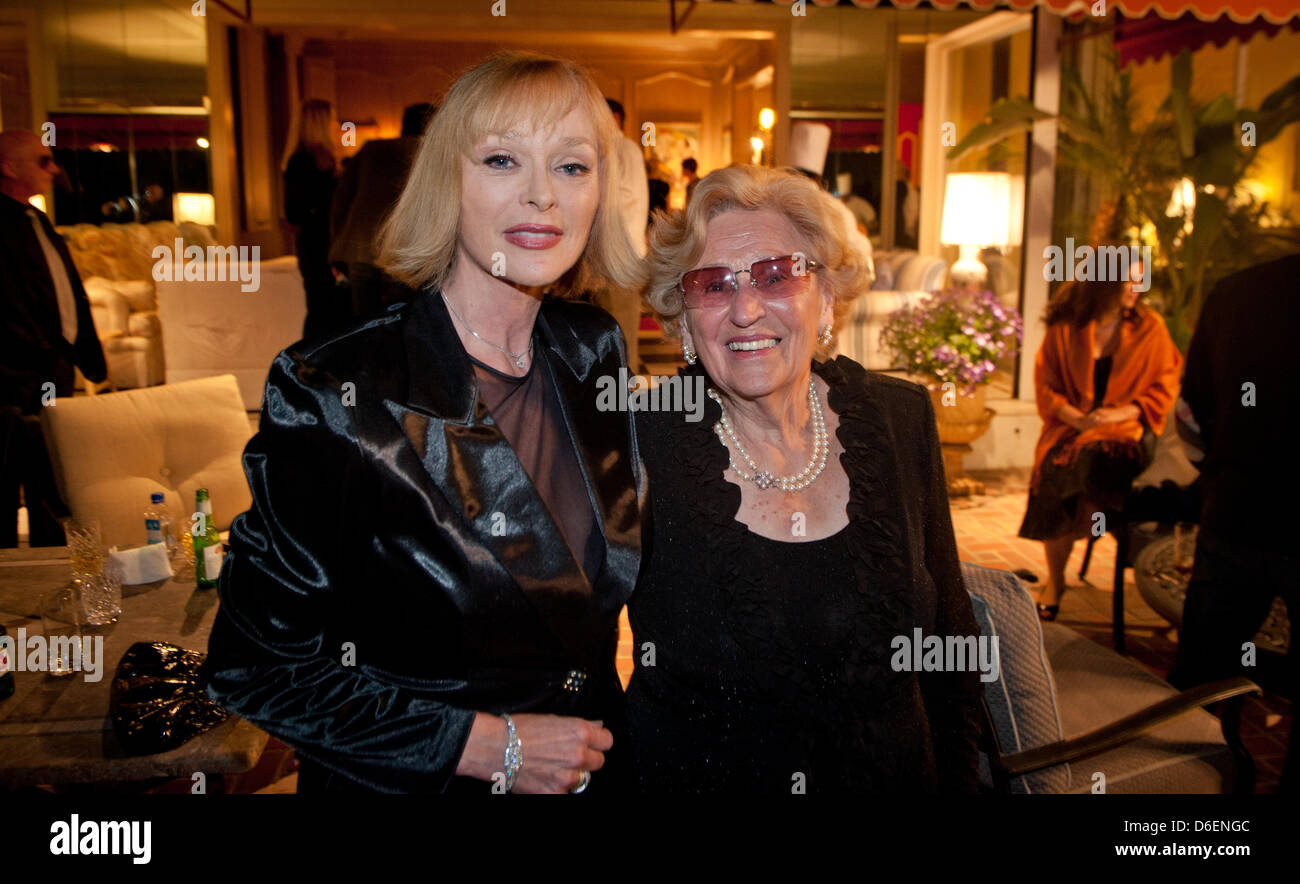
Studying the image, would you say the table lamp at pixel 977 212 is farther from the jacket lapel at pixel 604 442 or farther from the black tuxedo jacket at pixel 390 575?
the black tuxedo jacket at pixel 390 575

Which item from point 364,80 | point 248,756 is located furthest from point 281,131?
point 248,756

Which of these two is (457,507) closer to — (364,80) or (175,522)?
(175,522)

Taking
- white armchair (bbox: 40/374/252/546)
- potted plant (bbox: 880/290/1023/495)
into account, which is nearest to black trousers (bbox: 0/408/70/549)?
white armchair (bbox: 40/374/252/546)

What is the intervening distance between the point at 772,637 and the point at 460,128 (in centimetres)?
95

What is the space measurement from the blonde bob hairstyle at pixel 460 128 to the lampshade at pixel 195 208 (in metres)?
11.1

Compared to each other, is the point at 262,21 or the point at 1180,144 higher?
the point at 262,21

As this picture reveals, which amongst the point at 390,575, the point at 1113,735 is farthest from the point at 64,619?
the point at 1113,735

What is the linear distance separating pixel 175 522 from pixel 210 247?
29.1ft

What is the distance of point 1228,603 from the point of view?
9.12ft

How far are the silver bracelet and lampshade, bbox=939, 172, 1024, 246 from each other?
21.3 ft

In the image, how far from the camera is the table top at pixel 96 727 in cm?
167

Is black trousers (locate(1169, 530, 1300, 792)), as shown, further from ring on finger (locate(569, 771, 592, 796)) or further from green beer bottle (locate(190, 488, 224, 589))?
green beer bottle (locate(190, 488, 224, 589))

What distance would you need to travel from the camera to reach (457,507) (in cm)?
129

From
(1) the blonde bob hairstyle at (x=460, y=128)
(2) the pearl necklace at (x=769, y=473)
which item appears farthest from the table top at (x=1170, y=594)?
(1) the blonde bob hairstyle at (x=460, y=128)
